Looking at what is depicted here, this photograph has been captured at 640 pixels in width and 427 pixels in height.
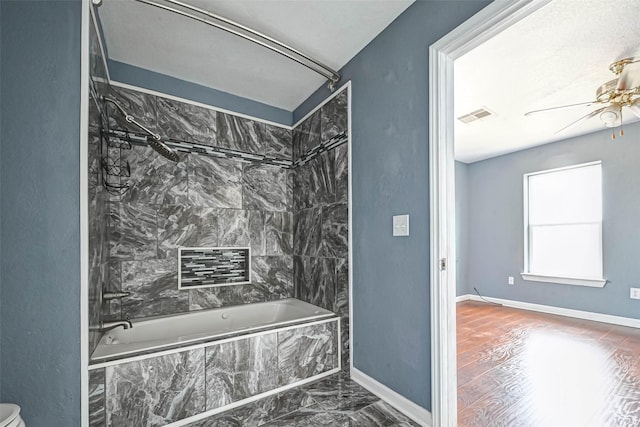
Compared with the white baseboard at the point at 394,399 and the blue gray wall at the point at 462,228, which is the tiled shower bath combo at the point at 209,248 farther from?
the blue gray wall at the point at 462,228

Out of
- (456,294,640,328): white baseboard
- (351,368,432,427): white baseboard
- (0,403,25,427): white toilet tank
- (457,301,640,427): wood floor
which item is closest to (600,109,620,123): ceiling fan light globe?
(457,301,640,427): wood floor

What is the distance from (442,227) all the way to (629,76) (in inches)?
91.5

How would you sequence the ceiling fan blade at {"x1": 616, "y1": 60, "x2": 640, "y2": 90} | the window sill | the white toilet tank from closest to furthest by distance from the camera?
the white toilet tank
the ceiling fan blade at {"x1": 616, "y1": 60, "x2": 640, "y2": 90}
the window sill

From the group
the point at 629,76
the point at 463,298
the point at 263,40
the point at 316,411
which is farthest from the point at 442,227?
the point at 463,298

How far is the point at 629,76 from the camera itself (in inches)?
91.4

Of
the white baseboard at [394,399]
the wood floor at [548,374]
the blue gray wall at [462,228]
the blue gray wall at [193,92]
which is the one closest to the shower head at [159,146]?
the blue gray wall at [193,92]

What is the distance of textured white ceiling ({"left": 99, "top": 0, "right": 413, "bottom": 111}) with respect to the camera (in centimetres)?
178

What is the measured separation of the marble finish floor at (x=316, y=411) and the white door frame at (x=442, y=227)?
0.30 m

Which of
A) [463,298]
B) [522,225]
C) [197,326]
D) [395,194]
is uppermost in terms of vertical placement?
Result: [395,194]

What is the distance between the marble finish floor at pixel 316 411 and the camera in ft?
Result: 5.44

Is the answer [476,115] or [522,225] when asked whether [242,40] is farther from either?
[522,225]

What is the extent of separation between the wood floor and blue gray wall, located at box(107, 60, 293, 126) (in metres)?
2.96

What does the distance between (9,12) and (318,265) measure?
2.36 metres

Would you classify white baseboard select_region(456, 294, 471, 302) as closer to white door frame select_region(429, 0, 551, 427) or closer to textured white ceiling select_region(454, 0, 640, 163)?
textured white ceiling select_region(454, 0, 640, 163)
